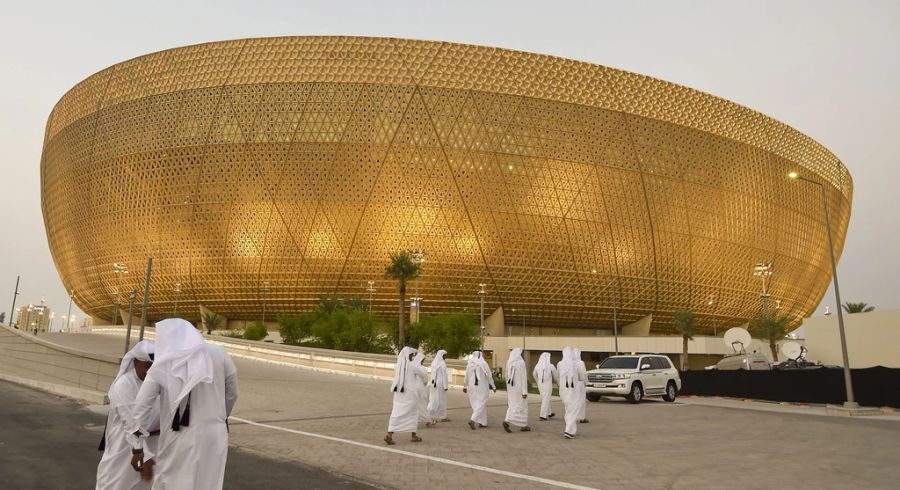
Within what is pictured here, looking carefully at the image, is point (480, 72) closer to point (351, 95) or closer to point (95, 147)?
point (351, 95)

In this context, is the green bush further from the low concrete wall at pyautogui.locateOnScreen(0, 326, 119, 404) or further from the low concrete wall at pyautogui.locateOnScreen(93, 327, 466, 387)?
the low concrete wall at pyautogui.locateOnScreen(0, 326, 119, 404)

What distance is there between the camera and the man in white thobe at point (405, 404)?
9609 mm

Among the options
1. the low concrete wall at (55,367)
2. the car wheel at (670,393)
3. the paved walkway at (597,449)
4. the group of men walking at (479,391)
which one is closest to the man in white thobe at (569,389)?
the group of men walking at (479,391)

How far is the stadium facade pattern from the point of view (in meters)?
47.9

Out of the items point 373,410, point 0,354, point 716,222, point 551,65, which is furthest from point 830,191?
point 0,354

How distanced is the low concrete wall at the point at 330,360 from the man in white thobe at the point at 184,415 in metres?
18.6

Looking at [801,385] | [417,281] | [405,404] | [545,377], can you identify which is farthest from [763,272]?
[405,404]

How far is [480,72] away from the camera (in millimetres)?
48125

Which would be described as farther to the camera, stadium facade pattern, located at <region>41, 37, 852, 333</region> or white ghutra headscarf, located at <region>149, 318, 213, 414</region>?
stadium facade pattern, located at <region>41, 37, 852, 333</region>

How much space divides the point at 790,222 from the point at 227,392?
66.3m

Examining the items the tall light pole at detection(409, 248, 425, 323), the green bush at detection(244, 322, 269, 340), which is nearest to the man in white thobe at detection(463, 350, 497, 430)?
the tall light pole at detection(409, 248, 425, 323)

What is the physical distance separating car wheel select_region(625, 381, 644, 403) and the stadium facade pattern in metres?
30.5

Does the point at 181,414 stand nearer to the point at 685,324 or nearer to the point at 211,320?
the point at 685,324

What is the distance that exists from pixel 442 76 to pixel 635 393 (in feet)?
113
